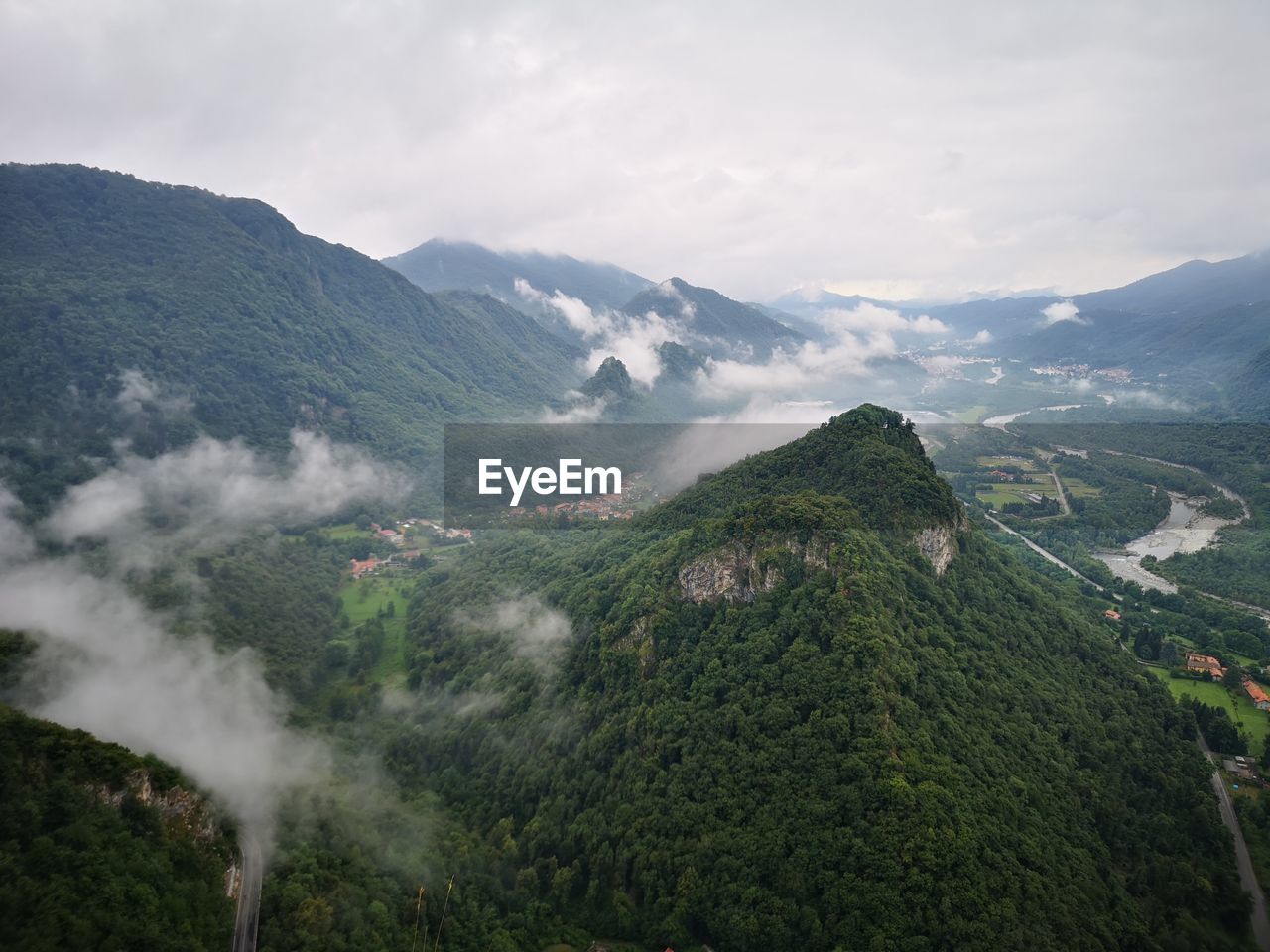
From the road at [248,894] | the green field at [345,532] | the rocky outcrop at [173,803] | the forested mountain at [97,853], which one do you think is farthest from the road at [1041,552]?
the green field at [345,532]

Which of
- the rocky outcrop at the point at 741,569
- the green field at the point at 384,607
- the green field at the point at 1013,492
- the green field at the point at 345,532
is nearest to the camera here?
the rocky outcrop at the point at 741,569

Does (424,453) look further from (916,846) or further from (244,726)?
(916,846)

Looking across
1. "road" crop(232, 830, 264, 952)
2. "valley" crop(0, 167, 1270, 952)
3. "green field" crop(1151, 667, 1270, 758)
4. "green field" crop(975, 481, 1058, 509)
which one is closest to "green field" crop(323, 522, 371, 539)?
"valley" crop(0, 167, 1270, 952)

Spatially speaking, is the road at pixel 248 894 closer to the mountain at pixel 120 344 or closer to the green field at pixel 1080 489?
the mountain at pixel 120 344

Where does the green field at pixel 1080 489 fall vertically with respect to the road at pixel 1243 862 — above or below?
above

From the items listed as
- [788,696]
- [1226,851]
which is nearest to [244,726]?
[788,696]

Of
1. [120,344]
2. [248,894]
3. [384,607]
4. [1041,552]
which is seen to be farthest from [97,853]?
[1041,552]

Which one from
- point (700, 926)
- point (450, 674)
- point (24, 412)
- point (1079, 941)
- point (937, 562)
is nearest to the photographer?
point (1079, 941)
